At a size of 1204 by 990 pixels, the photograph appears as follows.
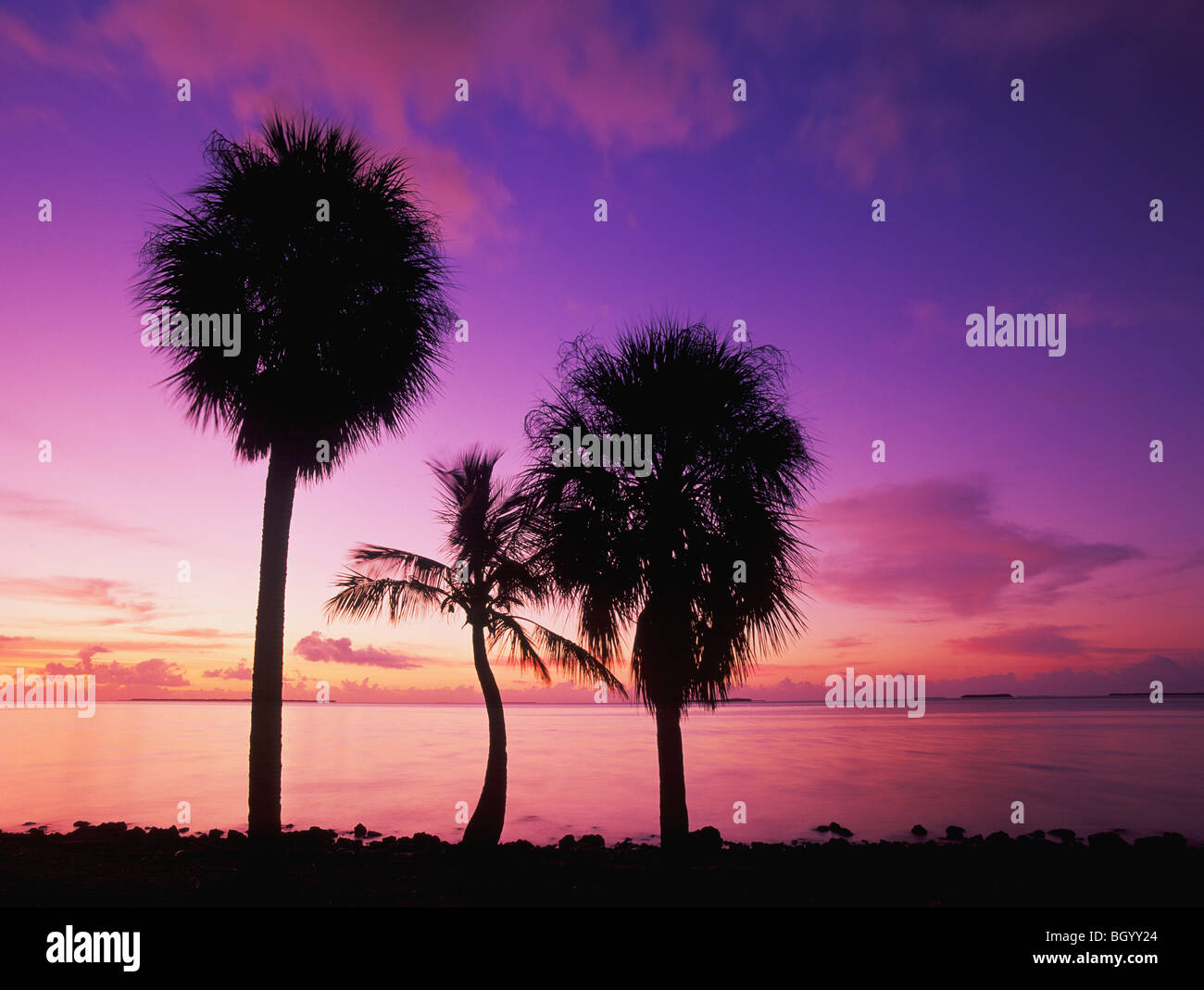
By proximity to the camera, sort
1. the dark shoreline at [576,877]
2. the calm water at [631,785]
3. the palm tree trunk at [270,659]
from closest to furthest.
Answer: the dark shoreline at [576,877]
the palm tree trunk at [270,659]
the calm water at [631,785]

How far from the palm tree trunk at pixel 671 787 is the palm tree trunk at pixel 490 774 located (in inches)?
127

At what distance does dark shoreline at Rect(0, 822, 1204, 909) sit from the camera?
30.3 ft

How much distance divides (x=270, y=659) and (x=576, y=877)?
5638 millimetres

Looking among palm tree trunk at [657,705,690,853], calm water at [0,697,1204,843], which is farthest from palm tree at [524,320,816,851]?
calm water at [0,697,1204,843]

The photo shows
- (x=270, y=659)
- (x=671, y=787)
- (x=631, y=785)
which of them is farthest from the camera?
(x=631, y=785)

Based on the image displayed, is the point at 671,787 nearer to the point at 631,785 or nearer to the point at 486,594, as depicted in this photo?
the point at 486,594

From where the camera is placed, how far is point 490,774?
14.5m

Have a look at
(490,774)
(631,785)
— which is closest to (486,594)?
(490,774)

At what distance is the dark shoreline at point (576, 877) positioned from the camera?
9.25 meters

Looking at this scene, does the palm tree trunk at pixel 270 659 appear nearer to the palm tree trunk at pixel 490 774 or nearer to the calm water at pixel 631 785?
the palm tree trunk at pixel 490 774

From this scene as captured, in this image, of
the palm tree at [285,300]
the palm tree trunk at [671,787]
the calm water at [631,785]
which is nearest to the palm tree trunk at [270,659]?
the palm tree at [285,300]

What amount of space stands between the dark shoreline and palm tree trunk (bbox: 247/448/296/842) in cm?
63

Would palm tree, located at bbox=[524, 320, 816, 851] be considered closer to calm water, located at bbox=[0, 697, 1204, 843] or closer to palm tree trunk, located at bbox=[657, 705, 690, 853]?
palm tree trunk, located at bbox=[657, 705, 690, 853]
